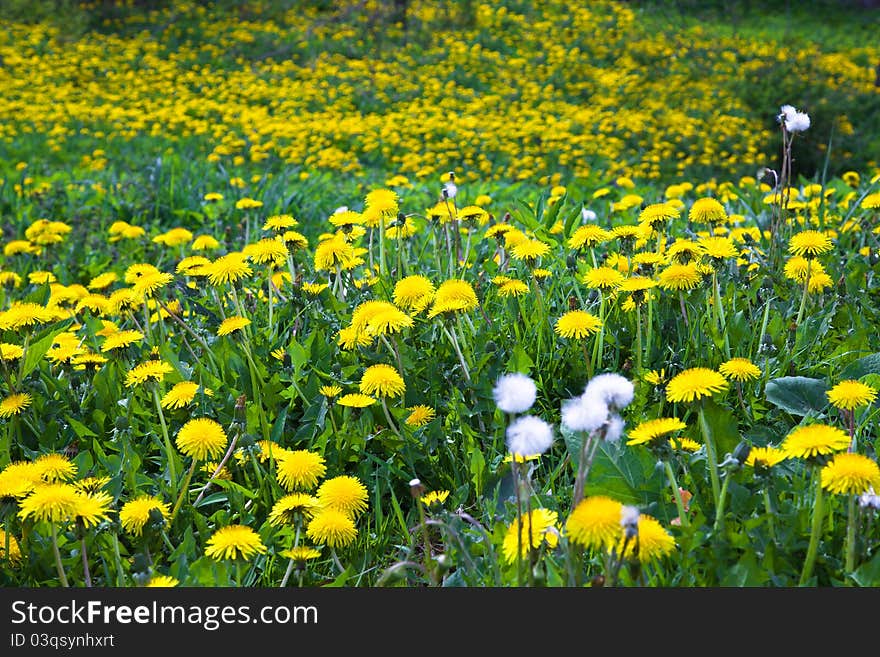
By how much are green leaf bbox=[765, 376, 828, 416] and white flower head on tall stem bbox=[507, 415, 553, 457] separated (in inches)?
32.6

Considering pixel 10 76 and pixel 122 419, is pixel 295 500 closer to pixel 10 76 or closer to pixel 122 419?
pixel 122 419

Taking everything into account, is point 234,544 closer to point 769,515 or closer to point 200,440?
point 200,440

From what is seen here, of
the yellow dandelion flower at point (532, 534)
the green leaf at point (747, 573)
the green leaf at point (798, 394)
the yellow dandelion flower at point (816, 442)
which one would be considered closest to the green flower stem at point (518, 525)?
the yellow dandelion flower at point (532, 534)

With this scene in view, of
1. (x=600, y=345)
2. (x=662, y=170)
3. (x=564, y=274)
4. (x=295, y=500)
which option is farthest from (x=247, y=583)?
(x=662, y=170)

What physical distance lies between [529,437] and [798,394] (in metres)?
0.90

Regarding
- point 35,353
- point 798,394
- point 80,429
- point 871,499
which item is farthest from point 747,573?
point 35,353

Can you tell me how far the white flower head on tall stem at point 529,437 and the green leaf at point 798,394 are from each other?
2.72 feet

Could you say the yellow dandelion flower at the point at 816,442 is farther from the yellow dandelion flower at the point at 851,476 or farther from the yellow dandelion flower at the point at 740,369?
the yellow dandelion flower at the point at 740,369

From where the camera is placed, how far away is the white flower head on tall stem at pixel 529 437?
1.18m

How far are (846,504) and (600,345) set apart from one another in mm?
707

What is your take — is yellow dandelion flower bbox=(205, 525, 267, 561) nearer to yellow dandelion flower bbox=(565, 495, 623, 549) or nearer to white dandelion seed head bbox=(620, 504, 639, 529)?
yellow dandelion flower bbox=(565, 495, 623, 549)

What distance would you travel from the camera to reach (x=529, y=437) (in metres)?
1.19

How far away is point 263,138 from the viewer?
840 cm

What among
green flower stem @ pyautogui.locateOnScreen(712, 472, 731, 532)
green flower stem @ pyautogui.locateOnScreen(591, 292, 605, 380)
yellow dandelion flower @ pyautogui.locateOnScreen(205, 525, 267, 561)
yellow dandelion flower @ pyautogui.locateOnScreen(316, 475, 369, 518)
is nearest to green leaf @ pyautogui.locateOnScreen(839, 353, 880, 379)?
green flower stem @ pyautogui.locateOnScreen(591, 292, 605, 380)
